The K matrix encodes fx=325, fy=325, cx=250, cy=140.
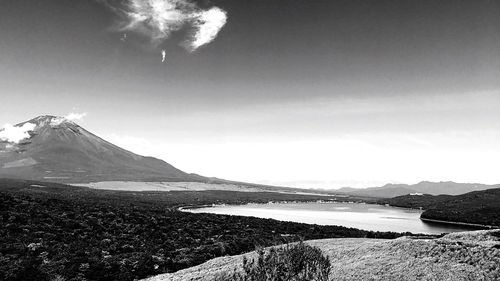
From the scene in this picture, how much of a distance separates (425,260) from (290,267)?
16.6 feet

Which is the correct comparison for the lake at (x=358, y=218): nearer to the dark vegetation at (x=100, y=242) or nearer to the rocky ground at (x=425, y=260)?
the dark vegetation at (x=100, y=242)

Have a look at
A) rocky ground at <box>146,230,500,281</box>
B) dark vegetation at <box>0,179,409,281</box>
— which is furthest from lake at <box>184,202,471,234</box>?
rocky ground at <box>146,230,500,281</box>

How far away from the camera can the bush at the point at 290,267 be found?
10414 millimetres

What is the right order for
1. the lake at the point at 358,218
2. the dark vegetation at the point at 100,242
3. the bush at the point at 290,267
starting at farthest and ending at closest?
the lake at the point at 358,218
the dark vegetation at the point at 100,242
the bush at the point at 290,267

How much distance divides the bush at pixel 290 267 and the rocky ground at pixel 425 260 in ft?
2.60

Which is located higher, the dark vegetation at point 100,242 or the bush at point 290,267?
the bush at point 290,267

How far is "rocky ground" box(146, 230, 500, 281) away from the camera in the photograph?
10452mm

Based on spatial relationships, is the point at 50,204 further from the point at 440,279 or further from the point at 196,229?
the point at 440,279

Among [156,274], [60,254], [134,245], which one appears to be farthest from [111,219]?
[156,274]

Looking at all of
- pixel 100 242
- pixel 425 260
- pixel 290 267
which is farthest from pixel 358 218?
pixel 290 267

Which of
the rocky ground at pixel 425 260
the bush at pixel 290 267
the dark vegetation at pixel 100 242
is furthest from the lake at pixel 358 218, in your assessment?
the bush at pixel 290 267

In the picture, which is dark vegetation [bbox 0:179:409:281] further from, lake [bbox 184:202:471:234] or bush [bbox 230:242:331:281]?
lake [bbox 184:202:471:234]

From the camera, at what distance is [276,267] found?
428 inches

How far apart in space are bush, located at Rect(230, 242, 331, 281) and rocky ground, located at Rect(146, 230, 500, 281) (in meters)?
0.79
